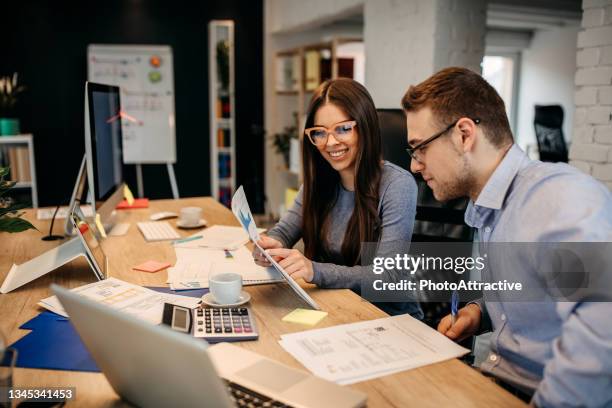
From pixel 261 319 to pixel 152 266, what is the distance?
0.55m

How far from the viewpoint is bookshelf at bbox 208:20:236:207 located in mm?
5035

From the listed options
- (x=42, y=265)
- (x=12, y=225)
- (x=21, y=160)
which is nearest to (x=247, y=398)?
(x=12, y=225)

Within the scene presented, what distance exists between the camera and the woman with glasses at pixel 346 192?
1.65 metres

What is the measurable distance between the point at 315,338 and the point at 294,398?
0.27 metres

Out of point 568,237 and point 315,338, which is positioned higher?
point 568,237

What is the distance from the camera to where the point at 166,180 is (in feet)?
18.1

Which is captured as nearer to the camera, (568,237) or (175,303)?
(568,237)

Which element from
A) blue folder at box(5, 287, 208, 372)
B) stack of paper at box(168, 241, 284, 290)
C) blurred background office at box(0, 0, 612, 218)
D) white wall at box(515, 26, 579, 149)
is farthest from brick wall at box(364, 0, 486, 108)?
white wall at box(515, 26, 579, 149)

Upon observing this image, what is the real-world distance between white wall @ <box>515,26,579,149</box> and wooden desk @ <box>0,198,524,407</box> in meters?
6.85

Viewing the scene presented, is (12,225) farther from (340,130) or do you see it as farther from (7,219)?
(340,130)

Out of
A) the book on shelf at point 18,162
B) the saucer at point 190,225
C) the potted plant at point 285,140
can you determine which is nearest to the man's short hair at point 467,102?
the saucer at point 190,225

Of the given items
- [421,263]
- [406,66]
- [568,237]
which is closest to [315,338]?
[568,237]

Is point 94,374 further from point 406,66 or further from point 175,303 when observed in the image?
point 406,66

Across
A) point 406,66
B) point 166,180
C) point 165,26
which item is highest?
point 165,26
